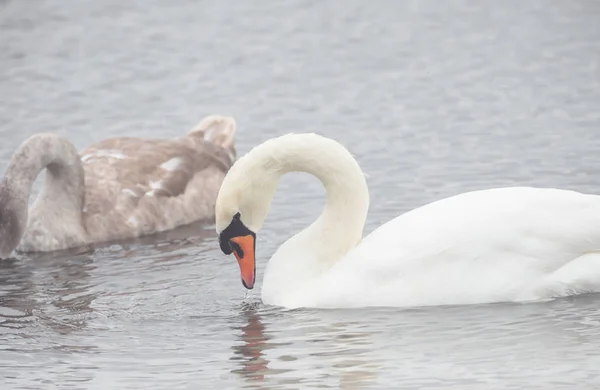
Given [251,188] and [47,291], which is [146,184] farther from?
[251,188]

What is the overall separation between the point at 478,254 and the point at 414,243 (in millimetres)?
393

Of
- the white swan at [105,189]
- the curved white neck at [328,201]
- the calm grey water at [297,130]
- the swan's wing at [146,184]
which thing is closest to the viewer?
the calm grey water at [297,130]

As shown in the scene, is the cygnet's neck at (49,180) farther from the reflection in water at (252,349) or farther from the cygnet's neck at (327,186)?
the cygnet's neck at (327,186)

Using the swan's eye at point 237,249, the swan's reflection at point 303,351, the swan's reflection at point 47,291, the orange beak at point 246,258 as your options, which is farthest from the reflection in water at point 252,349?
the swan's reflection at point 47,291

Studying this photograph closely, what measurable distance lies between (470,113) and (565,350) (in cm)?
717

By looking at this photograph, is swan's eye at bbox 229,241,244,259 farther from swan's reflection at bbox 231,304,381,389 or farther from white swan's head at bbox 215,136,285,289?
swan's reflection at bbox 231,304,381,389

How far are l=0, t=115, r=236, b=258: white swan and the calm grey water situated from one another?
317 mm

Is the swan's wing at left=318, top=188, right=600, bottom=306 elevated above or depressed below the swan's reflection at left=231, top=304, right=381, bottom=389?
above

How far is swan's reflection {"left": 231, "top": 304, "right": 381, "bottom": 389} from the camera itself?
347 inches

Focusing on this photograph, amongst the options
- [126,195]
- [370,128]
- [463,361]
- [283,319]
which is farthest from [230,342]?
[370,128]

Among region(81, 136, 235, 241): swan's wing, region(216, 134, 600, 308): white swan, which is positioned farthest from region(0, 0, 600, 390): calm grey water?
region(81, 136, 235, 241): swan's wing

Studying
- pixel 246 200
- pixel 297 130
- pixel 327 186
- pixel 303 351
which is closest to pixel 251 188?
pixel 246 200

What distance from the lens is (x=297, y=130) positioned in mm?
15859

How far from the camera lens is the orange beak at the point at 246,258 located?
10.1m
